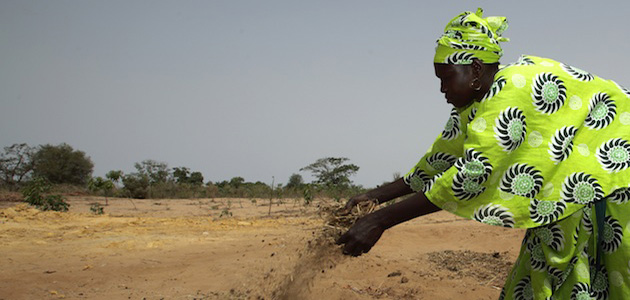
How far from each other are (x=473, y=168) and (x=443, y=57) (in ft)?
1.53

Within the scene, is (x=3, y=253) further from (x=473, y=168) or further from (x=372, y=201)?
(x=473, y=168)

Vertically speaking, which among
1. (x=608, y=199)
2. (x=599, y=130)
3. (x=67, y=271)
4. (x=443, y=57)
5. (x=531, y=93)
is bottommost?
(x=67, y=271)

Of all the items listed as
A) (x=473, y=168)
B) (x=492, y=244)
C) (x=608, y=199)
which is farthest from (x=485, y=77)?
(x=492, y=244)

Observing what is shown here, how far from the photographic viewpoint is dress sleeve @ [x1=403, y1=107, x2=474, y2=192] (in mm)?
2186

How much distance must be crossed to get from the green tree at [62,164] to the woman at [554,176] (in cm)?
2562

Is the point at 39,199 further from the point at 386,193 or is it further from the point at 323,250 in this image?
the point at 386,193

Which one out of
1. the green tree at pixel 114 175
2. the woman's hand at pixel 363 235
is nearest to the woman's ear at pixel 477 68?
the woman's hand at pixel 363 235

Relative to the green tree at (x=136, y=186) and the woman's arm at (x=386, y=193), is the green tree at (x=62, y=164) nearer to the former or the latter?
the green tree at (x=136, y=186)

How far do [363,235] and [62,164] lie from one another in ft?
85.7

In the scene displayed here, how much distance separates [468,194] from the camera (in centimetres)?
179

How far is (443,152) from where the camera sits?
2340 mm

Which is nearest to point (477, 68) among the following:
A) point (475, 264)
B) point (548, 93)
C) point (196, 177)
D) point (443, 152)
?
point (548, 93)

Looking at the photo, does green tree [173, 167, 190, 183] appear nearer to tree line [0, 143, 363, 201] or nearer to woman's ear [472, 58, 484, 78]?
tree line [0, 143, 363, 201]

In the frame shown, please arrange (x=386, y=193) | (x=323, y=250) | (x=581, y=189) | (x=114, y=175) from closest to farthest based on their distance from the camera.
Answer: (x=581, y=189), (x=386, y=193), (x=323, y=250), (x=114, y=175)
